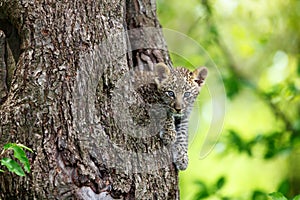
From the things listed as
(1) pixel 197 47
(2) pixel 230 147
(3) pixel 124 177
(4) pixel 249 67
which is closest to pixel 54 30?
(3) pixel 124 177

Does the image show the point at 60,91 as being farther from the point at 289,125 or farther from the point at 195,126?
the point at 289,125

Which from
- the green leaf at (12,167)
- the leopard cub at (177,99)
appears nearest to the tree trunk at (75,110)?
the leopard cub at (177,99)

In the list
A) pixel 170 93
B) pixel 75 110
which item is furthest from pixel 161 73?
pixel 75 110

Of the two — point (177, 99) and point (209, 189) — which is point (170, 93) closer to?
point (177, 99)

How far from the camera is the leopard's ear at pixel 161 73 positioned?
341 cm

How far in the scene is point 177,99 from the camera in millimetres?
3383

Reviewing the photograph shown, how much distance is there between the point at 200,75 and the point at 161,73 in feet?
0.81

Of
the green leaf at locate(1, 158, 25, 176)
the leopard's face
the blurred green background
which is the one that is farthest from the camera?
the blurred green background

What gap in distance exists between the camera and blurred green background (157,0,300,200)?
560 cm

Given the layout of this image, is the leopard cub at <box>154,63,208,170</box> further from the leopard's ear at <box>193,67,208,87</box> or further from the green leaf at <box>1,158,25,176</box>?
the green leaf at <box>1,158,25,176</box>

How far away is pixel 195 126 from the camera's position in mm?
3711

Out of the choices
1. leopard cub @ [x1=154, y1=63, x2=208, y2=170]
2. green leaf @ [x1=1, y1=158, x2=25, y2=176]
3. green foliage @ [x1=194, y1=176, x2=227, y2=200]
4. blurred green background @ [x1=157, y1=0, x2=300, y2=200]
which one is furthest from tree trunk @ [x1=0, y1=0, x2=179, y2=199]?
blurred green background @ [x1=157, y1=0, x2=300, y2=200]

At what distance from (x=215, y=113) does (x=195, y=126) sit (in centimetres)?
15

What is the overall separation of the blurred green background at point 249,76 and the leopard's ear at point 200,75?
150 centimetres
